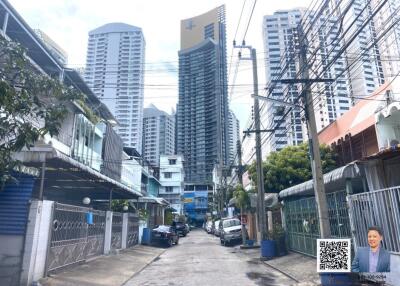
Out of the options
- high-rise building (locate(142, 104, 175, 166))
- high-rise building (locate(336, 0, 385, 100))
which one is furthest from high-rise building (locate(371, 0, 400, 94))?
high-rise building (locate(142, 104, 175, 166))

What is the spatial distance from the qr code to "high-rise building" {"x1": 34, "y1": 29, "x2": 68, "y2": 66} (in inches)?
636

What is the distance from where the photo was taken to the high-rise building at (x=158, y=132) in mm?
34156

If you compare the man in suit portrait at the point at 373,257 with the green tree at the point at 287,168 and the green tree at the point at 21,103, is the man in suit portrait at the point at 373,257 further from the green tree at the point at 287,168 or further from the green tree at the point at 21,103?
the green tree at the point at 287,168

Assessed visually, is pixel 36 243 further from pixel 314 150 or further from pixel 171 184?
pixel 171 184

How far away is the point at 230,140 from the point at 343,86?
2229 cm

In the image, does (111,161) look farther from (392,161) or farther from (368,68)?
(392,161)

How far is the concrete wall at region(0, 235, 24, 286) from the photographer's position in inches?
370

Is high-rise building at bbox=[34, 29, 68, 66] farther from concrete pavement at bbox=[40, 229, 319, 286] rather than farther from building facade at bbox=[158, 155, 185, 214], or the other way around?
building facade at bbox=[158, 155, 185, 214]

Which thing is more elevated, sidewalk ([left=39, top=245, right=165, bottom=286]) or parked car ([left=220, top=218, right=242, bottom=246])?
parked car ([left=220, top=218, right=242, bottom=246])

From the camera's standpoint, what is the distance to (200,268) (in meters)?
14.3

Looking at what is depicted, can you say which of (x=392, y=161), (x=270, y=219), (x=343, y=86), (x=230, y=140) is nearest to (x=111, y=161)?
(x=230, y=140)

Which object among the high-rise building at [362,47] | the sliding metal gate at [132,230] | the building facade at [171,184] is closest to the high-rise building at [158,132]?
the sliding metal gate at [132,230]

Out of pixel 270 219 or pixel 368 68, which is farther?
pixel 270 219

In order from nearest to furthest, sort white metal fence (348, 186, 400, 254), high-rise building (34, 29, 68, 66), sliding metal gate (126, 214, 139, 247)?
1. white metal fence (348, 186, 400, 254)
2. high-rise building (34, 29, 68, 66)
3. sliding metal gate (126, 214, 139, 247)
